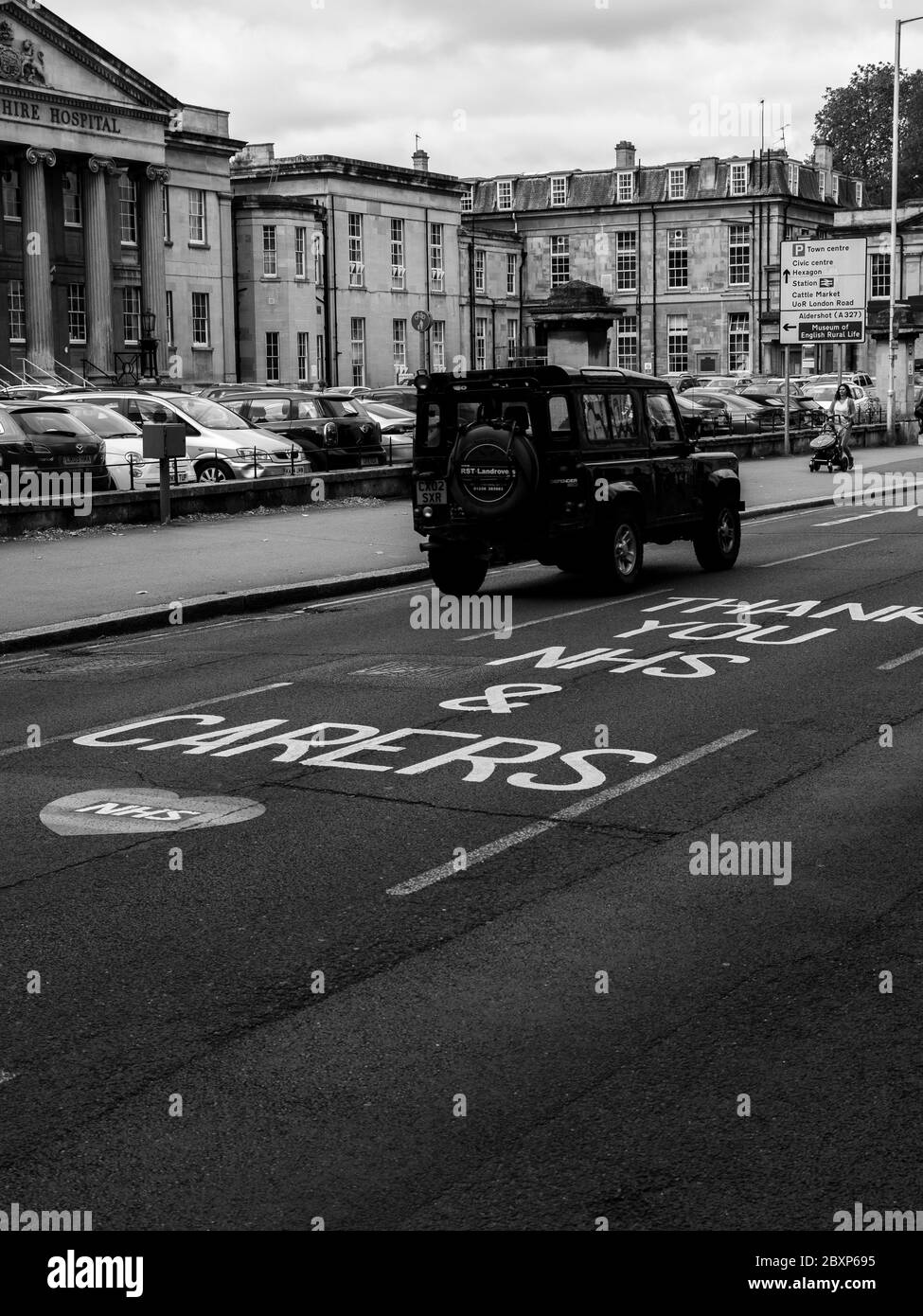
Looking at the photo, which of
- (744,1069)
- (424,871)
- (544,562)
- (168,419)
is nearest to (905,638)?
(544,562)

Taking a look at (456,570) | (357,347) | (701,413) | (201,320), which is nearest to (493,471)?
(456,570)

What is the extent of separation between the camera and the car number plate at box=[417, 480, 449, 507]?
1683cm

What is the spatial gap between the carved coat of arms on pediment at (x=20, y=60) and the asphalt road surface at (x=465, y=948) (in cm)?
5469

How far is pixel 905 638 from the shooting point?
14.0 meters

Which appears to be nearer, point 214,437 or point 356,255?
point 214,437

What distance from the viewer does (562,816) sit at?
8.33 metres

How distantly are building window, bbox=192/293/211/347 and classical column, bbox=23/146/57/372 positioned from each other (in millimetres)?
8822

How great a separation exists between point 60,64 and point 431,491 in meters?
52.8

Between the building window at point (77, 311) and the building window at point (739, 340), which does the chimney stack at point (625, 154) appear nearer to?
the building window at point (739, 340)

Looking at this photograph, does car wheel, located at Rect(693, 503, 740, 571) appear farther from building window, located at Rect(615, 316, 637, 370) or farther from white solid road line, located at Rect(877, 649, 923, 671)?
building window, located at Rect(615, 316, 637, 370)

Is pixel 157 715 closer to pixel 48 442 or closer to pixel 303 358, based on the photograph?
pixel 48 442

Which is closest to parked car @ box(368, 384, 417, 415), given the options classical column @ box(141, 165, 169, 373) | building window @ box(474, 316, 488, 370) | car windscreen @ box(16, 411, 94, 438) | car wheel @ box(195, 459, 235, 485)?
car wheel @ box(195, 459, 235, 485)

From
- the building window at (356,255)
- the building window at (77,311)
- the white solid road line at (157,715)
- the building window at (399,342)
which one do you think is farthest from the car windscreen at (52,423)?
the building window at (399,342)
